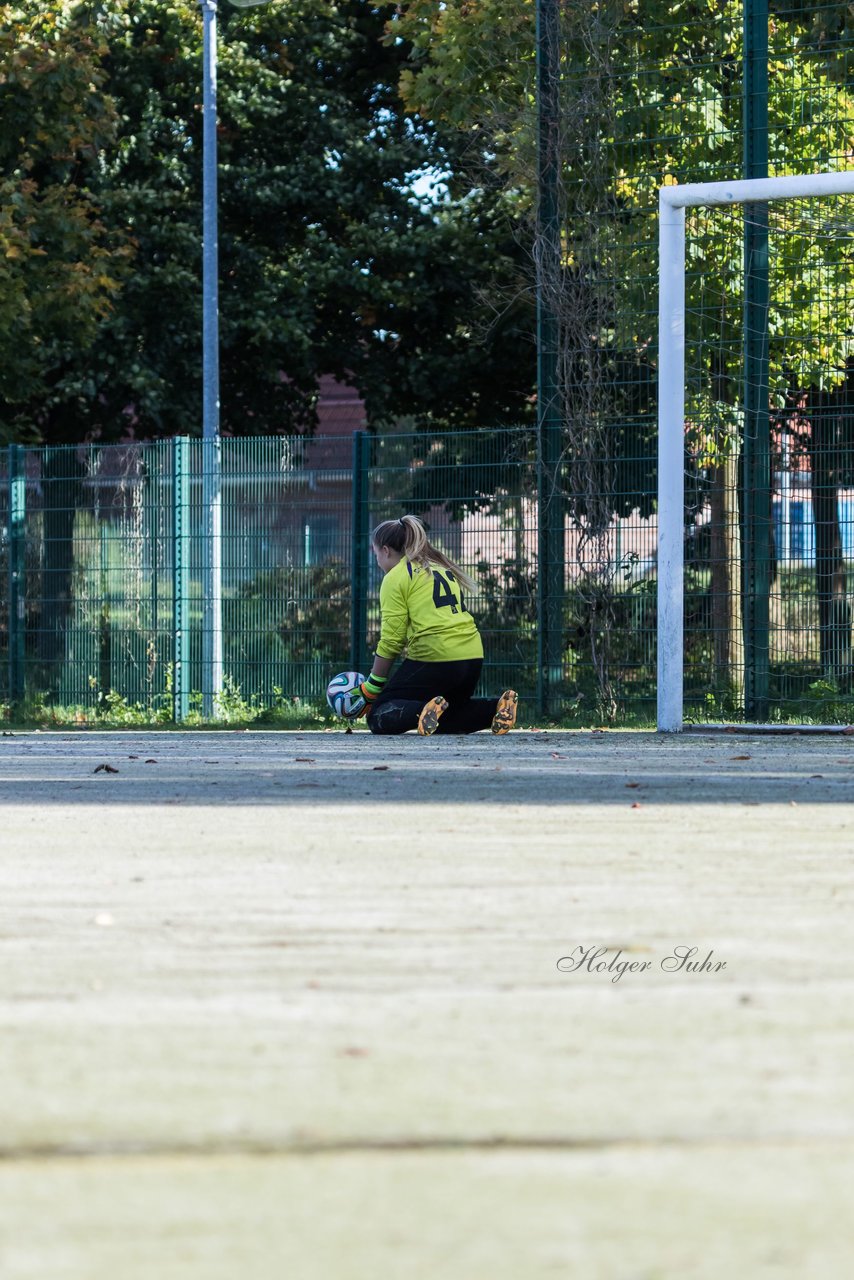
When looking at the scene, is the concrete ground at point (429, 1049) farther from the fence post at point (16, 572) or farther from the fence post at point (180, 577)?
the fence post at point (16, 572)

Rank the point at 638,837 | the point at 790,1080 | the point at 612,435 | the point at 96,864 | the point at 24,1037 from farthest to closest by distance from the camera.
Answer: the point at 612,435
the point at 638,837
the point at 96,864
the point at 24,1037
the point at 790,1080

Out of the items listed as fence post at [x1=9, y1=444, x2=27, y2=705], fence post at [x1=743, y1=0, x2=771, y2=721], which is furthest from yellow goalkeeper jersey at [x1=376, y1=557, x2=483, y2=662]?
fence post at [x1=9, y1=444, x2=27, y2=705]

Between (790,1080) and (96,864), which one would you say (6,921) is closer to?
(96,864)

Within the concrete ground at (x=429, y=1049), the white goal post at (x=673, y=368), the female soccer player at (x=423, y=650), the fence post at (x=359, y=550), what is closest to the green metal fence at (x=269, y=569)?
the fence post at (x=359, y=550)

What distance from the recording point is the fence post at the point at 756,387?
13055 mm

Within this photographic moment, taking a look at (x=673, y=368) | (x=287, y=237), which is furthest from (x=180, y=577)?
(x=287, y=237)

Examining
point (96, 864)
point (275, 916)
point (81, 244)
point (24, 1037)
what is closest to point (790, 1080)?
point (24, 1037)

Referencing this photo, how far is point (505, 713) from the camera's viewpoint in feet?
40.6

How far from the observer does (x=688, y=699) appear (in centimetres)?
1339

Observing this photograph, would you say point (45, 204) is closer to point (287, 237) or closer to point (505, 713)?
point (287, 237)

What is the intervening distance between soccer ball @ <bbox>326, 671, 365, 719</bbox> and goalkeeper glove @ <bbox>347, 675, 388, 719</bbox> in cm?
4

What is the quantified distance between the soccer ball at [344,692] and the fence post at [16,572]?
507 cm

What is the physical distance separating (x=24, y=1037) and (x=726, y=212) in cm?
1051

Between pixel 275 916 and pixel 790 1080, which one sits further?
pixel 275 916
